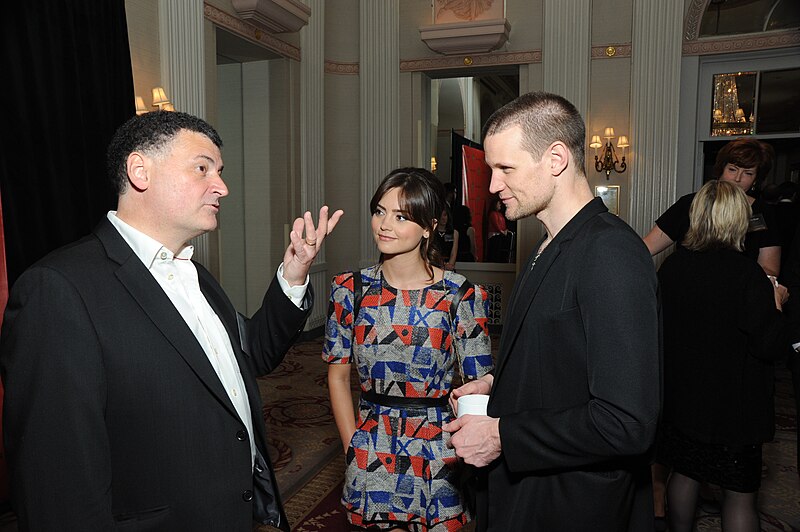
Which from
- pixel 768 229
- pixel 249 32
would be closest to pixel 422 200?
pixel 768 229

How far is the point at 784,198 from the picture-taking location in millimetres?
6324

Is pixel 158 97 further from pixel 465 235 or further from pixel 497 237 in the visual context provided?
pixel 497 237

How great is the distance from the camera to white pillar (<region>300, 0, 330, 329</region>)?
719cm

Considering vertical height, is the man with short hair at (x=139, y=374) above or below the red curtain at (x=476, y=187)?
below

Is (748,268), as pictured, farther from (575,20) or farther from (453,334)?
(575,20)

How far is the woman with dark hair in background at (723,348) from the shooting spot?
231cm

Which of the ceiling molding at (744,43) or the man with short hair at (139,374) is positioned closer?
the man with short hair at (139,374)

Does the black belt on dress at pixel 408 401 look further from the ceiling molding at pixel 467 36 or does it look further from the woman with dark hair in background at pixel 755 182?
the ceiling molding at pixel 467 36

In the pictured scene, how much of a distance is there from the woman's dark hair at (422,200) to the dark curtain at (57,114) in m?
2.71

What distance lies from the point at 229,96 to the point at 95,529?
6.73m

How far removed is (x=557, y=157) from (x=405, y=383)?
960 mm

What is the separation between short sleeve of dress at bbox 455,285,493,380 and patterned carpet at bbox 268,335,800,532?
1.52m

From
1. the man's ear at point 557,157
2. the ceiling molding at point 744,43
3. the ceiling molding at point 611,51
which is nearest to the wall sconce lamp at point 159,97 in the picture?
the man's ear at point 557,157

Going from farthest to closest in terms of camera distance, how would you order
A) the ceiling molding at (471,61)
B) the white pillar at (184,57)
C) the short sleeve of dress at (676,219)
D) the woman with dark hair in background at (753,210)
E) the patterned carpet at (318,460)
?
1. the ceiling molding at (471,61)
2. the white pillar at (184,57)
3. the short sleeve of dress at (676,219)
4. the patterned carpet at (318,460)
5. the woman with dark hair in background at (753,210)
